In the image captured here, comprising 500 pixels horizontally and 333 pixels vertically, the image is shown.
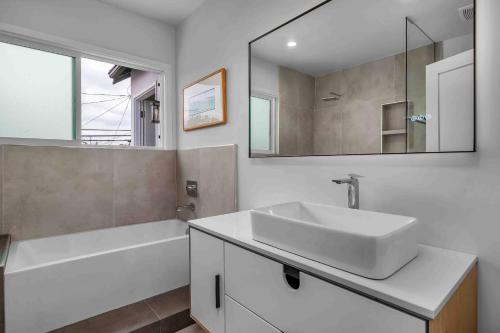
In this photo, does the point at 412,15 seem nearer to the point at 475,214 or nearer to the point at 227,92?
the point at 475,214

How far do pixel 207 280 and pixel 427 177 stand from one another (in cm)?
106

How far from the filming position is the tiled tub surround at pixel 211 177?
78.7 inches

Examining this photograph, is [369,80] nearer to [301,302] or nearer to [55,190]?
[301,302]

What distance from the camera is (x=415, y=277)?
0.73 m

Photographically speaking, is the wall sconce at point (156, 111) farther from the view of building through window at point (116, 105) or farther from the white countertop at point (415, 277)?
the white countertop at point (415, 277)

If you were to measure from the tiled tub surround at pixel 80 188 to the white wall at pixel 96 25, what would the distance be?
0.95 metres

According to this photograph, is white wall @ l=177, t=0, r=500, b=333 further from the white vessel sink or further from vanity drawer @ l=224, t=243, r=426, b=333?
vanity drawer @ l=224, t=243, r=426, b=333

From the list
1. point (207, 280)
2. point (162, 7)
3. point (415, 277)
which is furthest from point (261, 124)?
point (162, 7)

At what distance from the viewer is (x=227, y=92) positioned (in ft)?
6.70

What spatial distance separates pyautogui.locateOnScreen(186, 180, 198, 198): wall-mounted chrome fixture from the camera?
2.42 meters

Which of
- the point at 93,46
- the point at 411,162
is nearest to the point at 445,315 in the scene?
the point at 411,162

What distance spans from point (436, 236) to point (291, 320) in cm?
64

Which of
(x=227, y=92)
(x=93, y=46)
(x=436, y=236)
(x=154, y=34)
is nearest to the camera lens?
(x=436, y=236)

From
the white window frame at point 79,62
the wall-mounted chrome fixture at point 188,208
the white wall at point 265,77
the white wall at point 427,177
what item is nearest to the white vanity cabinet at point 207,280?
the white wall at point 427,177
